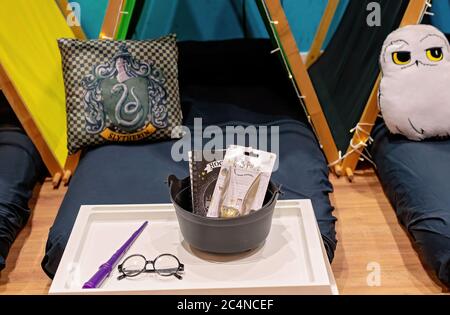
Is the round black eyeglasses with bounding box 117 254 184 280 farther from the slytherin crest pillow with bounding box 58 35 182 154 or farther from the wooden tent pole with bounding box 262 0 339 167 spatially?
the wooden tent pole with bounding box 262 0 339 167

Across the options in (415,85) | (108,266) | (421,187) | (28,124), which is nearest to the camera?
(108,266)

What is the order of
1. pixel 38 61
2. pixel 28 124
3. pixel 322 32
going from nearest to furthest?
pixel 28 124 < pixel 38 61 < pixel 322 32

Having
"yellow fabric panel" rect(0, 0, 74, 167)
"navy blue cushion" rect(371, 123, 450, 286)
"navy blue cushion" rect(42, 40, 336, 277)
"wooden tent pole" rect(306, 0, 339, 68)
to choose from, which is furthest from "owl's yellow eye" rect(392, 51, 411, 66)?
"yellow fabric panel" rect(0, 0, 74, 167)

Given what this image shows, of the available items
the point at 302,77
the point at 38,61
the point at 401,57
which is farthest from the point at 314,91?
the point at 38,61

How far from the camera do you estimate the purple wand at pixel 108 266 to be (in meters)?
1.07

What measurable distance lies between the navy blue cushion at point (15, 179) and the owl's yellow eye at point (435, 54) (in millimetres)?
1362

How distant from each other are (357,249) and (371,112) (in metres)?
0.48

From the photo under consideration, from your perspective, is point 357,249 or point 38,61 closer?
point 357,249

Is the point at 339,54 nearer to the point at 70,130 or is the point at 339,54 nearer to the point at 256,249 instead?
the point at 70,130

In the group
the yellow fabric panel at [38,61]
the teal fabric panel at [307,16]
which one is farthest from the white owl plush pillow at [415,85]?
the yellow fabric panel at [38,61]

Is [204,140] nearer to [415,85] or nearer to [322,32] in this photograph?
[415,85]

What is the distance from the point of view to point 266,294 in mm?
1048

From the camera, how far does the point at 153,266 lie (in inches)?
43.8

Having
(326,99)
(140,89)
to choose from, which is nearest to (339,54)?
(326,99)
